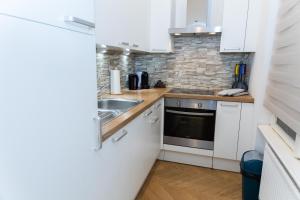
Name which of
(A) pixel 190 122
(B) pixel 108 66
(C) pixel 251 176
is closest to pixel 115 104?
Result: (B) pixel 108 66

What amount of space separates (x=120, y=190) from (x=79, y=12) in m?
1.16

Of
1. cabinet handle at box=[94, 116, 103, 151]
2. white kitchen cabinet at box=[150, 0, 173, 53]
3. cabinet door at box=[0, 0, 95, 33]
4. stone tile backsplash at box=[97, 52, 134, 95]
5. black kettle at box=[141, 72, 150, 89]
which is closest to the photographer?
cabinet door at box=[0, 0, 95, 33]

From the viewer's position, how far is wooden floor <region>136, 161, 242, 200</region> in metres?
1.97

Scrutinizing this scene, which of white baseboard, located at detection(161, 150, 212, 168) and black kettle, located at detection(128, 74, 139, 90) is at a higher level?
black kettle, located at detection(128, 74, 139, 90)

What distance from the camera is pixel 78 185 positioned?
3.01 ft

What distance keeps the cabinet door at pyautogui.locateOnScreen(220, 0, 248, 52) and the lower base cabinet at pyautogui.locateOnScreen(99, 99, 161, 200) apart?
1150mm

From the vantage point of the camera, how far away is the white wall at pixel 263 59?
1.83 m

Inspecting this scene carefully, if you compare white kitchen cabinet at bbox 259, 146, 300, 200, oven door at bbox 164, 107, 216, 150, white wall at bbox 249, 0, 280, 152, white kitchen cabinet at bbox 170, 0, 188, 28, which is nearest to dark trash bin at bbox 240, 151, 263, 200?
white kitchen cabinet at bbox 259, 146, 300, 200

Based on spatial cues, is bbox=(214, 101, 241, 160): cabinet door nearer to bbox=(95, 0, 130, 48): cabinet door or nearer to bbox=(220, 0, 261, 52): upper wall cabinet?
bbox=(220, 0, 261, 52): upper wall cabinet

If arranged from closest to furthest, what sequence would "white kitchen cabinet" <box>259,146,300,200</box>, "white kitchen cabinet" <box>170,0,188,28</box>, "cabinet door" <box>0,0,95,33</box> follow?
"cabinet door" <box>0,0,95,33</box>
"white kitchen cabinet" <box>259,146,300,200</box>
"white kitchen cabinet" <box>170,0,188,28</box>

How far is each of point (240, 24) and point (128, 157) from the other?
6.16ft

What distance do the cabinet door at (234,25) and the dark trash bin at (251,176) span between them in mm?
1220

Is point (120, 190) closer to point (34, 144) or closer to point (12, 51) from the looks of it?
point (34, 144)

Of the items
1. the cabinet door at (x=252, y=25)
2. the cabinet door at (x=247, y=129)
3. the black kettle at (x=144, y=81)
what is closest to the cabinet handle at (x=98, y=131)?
the cabinet door at (x=247, y=129)
